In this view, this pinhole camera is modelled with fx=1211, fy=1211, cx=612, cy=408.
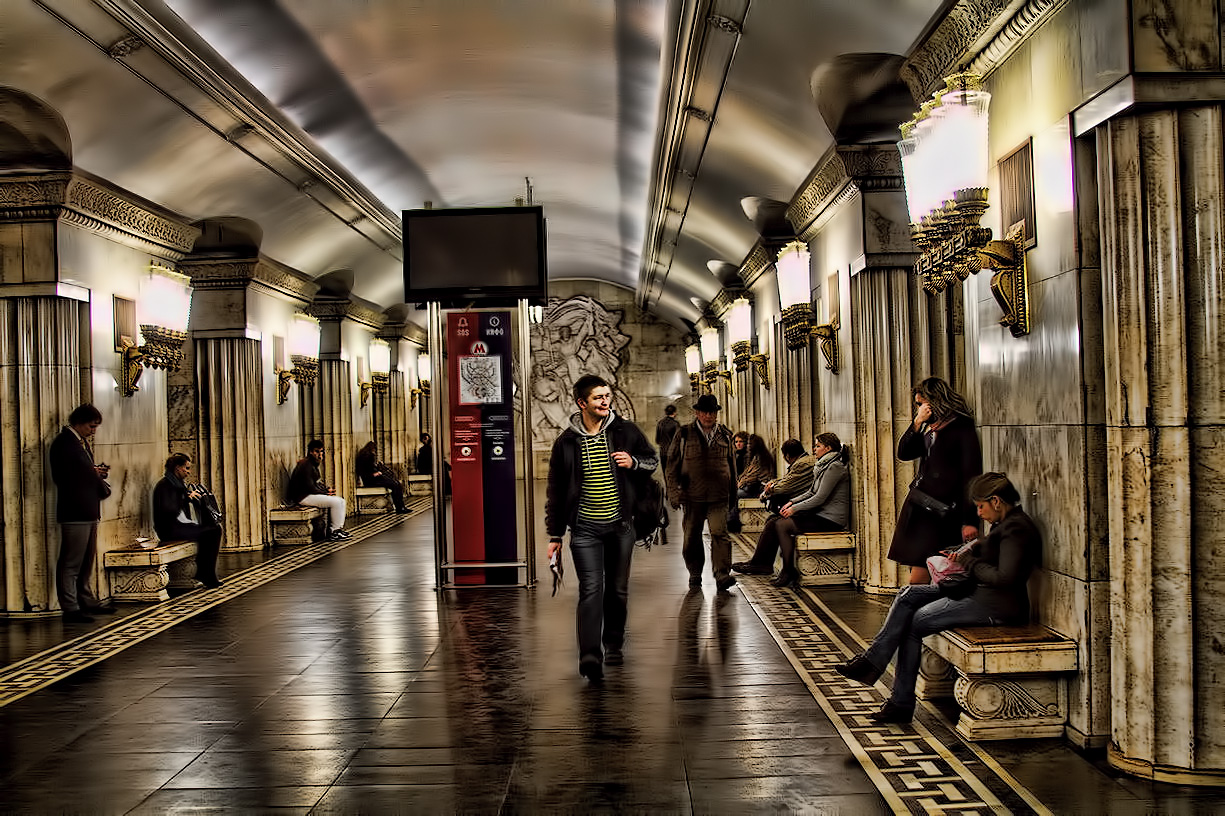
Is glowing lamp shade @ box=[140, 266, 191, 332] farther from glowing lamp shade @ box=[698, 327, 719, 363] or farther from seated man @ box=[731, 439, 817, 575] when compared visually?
glowing lamp shade @ box=[698, 327, 719, 363]

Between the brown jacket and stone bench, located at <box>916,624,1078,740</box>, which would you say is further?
the brown jacket

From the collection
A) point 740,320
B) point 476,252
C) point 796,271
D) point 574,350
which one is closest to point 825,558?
point 796,271

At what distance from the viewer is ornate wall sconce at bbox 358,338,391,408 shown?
20.7 meters

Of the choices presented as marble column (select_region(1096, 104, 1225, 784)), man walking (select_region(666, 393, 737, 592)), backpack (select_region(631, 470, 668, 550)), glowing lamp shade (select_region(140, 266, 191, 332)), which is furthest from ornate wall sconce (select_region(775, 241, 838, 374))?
marble column (select_region(1096, 104, 1225, 784))

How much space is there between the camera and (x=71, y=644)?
809 cm

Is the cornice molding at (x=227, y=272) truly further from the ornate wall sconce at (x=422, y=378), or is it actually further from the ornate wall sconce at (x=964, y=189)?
the ornate wall sconce at (x=422, y=378)

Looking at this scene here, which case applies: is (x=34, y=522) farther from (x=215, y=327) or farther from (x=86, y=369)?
(x=215, y=327)

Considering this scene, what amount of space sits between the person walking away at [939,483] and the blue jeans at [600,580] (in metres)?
1.62

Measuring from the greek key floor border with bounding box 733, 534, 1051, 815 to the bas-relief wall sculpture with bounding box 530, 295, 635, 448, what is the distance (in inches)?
865

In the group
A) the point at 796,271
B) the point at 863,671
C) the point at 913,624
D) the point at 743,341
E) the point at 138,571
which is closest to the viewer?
the point at 913,624

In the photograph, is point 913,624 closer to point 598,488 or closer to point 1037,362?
point 1037,362

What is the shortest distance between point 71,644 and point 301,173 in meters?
5.91

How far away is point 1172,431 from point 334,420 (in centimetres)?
1590

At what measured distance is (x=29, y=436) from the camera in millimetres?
9445
